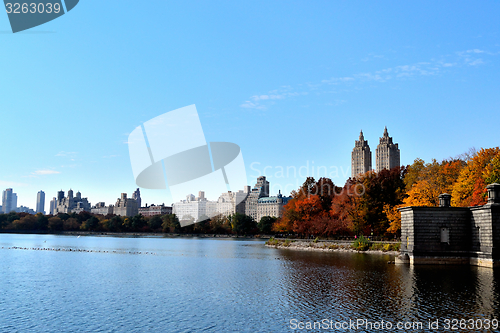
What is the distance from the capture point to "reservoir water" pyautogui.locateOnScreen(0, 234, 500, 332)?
837 inches

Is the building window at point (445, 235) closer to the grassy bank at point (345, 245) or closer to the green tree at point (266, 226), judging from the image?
the grassy bank at point (345, 245)

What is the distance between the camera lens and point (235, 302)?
26.5 m

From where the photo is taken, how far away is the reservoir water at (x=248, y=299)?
2125cm

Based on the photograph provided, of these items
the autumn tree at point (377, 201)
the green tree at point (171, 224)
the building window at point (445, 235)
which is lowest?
the green tree at point (171, 224)

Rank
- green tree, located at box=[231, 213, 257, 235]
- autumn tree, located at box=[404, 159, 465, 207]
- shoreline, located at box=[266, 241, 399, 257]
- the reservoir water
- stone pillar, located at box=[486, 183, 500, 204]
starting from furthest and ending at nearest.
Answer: green tree, located at box=[231, 213, 257, 235]
shoreline, located at box=[266, 241, 399, 257]
autumn tree, located at box=[404, 159, 465, 207]
stone pillar, located at box=[486, 183, 500, 204]
the reservoir water

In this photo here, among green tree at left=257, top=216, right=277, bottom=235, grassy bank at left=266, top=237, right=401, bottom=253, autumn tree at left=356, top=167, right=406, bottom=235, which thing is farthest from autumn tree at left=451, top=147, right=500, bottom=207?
green tree at left=257, top=216, right=277, bottom=235

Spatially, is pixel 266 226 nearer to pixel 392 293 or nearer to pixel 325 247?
pixel 325 247

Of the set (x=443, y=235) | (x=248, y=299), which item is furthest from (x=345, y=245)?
(x=248, y=299)

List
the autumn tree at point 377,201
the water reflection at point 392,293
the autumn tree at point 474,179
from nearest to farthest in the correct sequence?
the water reflection at point 392,293 < the autumn tree at point 474,179 < the autumn tree at point 377,201

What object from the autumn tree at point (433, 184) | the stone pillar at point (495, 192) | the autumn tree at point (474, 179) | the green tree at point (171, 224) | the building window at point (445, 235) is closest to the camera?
the stone pillar at point (495, 192)

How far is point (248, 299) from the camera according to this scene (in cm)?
2738

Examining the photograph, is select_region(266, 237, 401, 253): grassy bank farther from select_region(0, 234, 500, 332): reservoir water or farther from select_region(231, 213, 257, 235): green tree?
select_region(231, 213, 257, 235): green tree

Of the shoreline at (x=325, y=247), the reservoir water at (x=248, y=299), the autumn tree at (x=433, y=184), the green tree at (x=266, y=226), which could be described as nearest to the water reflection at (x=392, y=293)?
the reservoir water at (x=248, y=299)

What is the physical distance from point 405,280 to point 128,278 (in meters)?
22.8
